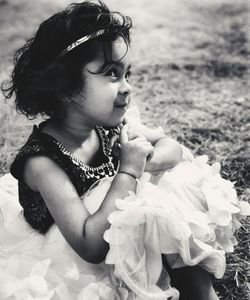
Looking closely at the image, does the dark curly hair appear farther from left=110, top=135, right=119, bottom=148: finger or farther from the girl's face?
left=110, top=135, right=119, bottom=148: finger

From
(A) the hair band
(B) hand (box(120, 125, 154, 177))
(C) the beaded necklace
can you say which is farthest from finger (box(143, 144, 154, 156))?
(A) the hair band

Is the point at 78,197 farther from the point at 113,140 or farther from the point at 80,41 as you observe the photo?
the point at 80,41

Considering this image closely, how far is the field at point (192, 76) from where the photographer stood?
2.77m

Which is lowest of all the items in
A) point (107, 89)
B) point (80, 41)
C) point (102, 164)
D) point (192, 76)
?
point (192, 76)

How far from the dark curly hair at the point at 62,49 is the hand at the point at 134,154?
0.27 metres

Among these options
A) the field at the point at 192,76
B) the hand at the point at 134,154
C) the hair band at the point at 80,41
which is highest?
the hair band at the point at 80,41

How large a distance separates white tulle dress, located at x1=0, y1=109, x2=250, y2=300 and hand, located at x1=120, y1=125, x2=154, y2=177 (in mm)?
59

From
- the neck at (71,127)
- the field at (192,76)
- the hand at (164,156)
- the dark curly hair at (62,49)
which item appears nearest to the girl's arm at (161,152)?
the hand at (164,156)

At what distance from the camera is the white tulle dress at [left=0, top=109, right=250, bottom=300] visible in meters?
1.58

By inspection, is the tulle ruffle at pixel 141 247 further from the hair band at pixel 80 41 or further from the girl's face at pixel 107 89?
the hair band at pixel 80 41

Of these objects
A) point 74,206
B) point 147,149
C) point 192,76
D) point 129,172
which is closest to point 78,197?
point 74,206

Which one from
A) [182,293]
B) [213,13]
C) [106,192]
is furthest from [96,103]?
[213,13]

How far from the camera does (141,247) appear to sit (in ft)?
5.35

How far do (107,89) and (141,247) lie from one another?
0.56m
